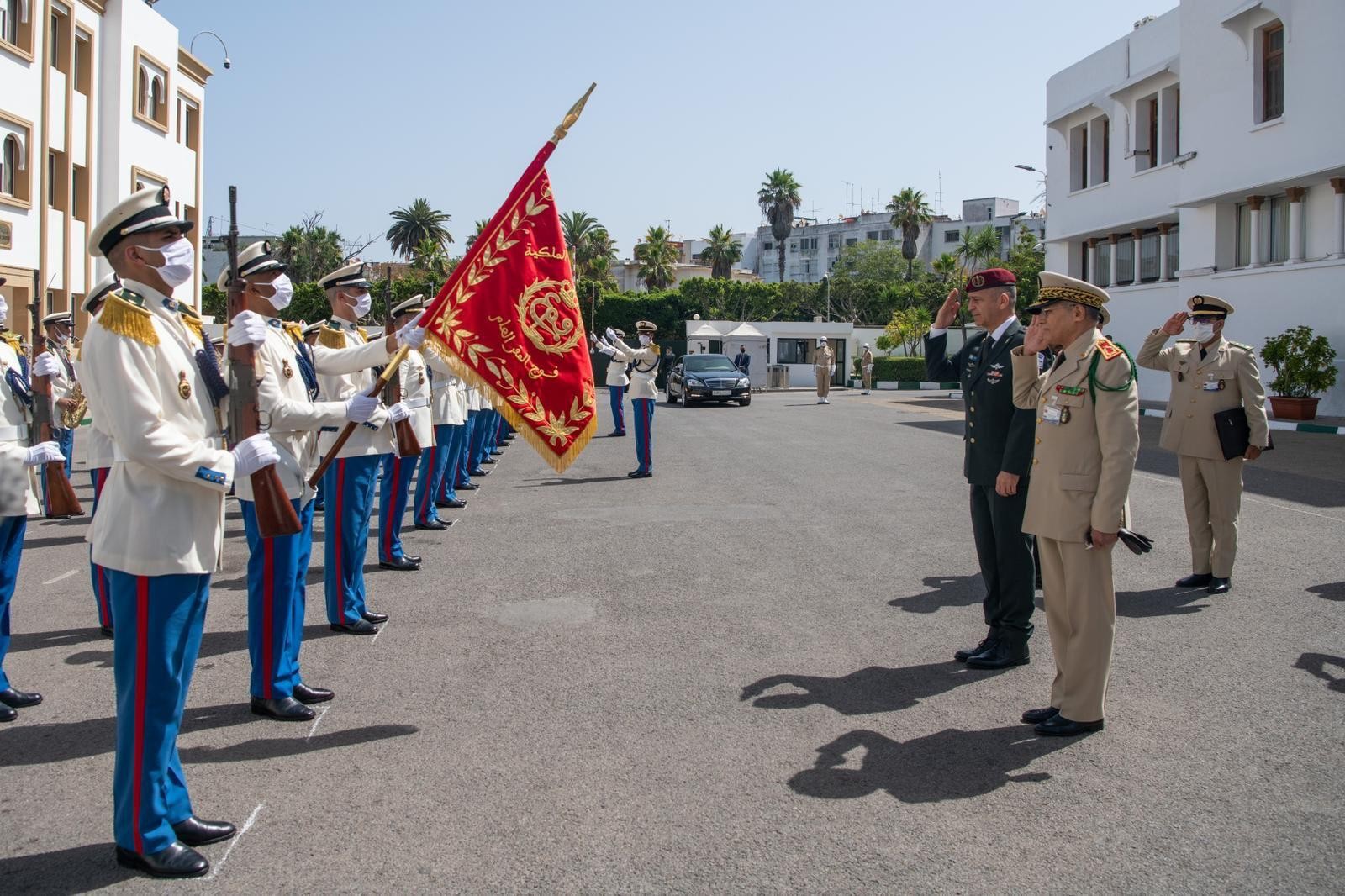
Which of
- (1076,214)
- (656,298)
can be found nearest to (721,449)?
(1076,214)

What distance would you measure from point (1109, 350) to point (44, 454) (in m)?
5.42

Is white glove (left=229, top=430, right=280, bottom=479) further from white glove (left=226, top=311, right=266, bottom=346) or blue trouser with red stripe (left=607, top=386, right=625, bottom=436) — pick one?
blue trouser with red stripe (left=607, top=386, right=625, bottom=436)

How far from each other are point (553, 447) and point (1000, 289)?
260 centimetres

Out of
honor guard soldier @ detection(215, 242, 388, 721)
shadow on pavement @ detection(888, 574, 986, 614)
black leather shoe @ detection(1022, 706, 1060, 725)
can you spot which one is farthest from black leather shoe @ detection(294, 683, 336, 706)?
shadow on pavement @ detection(888, 574, 986, 614)

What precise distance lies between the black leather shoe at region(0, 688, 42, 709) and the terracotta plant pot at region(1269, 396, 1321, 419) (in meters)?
22.3

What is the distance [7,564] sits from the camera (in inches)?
197

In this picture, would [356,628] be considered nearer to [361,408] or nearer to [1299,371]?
[361,408]

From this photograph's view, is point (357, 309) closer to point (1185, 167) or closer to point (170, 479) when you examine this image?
point (170, 479)

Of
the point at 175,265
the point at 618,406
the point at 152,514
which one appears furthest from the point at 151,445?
the point at 618,406

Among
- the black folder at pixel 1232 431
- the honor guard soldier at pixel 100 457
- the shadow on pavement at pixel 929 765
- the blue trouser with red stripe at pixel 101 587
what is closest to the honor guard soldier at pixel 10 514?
the honor guard soldier at pixel 100 457

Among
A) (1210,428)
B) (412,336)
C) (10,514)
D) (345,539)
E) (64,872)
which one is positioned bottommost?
(64,872)

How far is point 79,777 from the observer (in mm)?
4203

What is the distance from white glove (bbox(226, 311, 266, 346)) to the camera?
418cm

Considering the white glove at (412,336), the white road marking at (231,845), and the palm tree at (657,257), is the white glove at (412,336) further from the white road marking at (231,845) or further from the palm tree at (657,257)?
the palm tree at (657,257)
